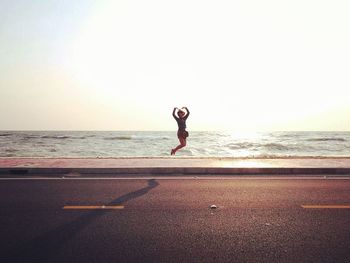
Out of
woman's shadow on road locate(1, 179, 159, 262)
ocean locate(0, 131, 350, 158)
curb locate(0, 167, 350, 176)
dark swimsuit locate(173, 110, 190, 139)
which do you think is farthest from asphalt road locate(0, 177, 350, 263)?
ocean locate(0, 131, 350, 158)

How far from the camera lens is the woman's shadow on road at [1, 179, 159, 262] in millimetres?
4152

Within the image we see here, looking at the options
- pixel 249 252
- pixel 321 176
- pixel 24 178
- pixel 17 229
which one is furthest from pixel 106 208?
pixel 321 176

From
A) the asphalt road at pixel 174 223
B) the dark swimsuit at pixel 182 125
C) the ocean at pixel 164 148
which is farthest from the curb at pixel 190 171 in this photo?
the ocean at pixel 164 148

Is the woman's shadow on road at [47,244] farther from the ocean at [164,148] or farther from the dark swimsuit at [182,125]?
the ocean at [164,148]

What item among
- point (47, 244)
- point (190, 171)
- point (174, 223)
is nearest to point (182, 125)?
point (190, 171)

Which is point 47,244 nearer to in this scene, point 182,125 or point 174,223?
point 174,223

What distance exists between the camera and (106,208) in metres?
6.58

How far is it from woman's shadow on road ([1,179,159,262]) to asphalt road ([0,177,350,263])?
1 centimetres

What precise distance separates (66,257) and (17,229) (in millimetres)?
1502

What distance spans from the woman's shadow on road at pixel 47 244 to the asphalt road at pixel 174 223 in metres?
0.01

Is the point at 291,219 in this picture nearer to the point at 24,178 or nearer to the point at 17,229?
the point at 17,229

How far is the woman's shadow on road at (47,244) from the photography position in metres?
4.15

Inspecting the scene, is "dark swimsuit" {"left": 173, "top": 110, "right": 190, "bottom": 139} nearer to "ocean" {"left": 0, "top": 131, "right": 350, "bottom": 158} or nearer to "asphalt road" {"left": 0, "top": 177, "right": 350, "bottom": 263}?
"ocean" {"left": 0, "top": 131, "right": 350, "bottom": 158}

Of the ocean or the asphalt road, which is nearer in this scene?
the asphalt road
